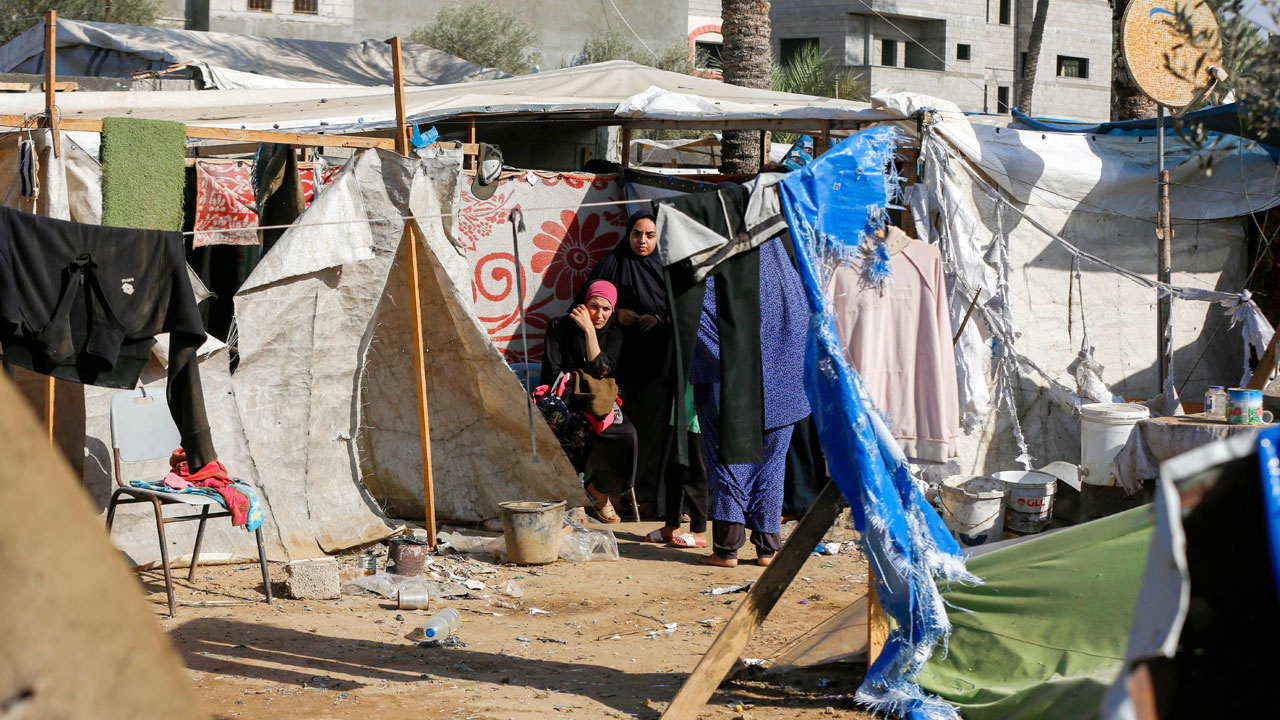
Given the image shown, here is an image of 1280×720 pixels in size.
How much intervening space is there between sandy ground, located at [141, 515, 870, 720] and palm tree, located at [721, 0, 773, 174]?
4621 mm

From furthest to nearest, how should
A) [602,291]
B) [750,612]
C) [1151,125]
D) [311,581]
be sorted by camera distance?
[1151,125]
[602,291]
[311,581]
[750,612]

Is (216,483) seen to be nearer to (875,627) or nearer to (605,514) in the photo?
(605,514)

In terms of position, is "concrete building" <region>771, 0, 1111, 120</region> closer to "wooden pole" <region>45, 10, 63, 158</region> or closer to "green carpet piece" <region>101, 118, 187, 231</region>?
"green carpet piece" <region>101, 118, 187, 231</region>

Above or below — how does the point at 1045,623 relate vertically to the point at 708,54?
below

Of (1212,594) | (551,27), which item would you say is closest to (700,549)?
(1212,594)

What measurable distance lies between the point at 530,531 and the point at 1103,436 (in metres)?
3.22

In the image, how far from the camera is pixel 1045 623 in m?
3.68

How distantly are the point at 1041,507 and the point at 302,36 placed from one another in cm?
1832

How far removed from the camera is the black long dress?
7.00 meters

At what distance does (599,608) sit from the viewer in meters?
5.39

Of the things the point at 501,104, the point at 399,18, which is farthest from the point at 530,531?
Result: the point at 399,18

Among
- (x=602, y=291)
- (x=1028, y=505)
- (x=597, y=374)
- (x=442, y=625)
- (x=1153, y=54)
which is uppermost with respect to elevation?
(x=1153, y=54)

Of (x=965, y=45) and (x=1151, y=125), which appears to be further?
(x=965, y=45)

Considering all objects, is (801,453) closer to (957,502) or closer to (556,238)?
(957,502)
